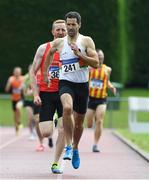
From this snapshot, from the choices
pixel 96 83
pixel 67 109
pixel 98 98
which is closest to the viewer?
pixel 67 109

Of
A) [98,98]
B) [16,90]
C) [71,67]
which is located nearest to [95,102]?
[98,98]

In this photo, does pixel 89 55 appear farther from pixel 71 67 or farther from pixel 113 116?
pixel 113 116

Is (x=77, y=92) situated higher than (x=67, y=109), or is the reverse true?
(x=77, y=92)

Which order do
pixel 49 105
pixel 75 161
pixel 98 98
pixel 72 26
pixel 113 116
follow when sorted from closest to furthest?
1. pixel 72 26
2. pixel 75 161
3. pixel 49 105
4. pixel 98 98
5. pixel 113 116

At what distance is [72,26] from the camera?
11.5 meters

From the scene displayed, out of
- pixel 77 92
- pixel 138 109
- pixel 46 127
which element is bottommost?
pixel 138 109

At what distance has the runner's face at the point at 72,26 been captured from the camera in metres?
11.5

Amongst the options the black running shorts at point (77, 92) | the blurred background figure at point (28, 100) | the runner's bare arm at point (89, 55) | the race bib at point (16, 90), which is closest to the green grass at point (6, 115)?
the race bib at point (16, 90)

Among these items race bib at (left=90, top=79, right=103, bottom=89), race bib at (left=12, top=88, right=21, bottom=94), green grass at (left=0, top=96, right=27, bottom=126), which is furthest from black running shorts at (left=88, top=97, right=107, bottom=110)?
green grass at (left=0, top=96, right=27, bottom=126)

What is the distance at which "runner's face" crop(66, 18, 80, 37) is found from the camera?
37.7 ft

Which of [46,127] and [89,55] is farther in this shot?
[46,127]

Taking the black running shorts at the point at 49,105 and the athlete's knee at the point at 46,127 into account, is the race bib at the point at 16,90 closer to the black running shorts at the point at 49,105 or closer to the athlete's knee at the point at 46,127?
the black running shorts at the point at 49,105

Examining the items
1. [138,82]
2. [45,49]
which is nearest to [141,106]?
[45,49]

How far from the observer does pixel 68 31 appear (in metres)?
11.6
